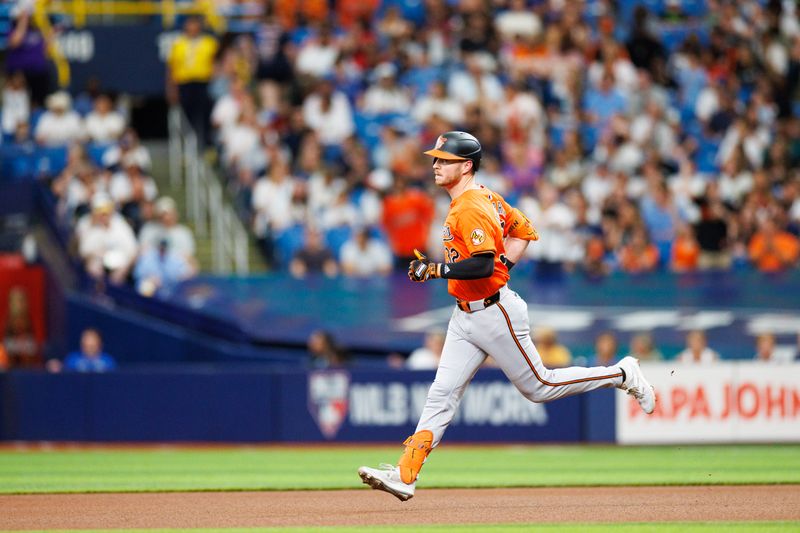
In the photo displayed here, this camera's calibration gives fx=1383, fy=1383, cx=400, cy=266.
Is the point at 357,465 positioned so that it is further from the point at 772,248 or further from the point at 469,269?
the point at 772,248

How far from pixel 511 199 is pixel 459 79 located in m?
2.59

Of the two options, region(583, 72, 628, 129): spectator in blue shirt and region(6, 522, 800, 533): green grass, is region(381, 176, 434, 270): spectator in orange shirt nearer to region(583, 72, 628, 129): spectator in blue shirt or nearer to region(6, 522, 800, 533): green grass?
region(583, 72, 628, 129): spectator in blue shirt

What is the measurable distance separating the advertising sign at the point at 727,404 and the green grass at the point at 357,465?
0.84ft

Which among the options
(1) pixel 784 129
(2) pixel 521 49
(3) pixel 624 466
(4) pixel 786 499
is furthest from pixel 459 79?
(4) pixel 786 499

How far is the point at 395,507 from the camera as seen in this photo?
8.71 metres

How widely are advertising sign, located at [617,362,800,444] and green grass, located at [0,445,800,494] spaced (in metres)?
0.26

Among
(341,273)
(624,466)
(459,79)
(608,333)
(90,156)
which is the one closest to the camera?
(624,466)

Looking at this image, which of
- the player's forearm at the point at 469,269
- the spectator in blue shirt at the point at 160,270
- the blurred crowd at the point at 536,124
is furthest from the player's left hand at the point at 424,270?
the spectator in blue shirt at the point at 160,270

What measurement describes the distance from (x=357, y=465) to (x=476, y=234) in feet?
17.5

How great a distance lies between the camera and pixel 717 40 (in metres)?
21.9

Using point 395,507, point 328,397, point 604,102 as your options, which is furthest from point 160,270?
point 395,507

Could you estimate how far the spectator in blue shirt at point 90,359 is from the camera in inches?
621

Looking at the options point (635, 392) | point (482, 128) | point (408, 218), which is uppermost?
point (482, 128)

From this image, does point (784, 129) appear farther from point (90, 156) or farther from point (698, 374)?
point (90, 156)
